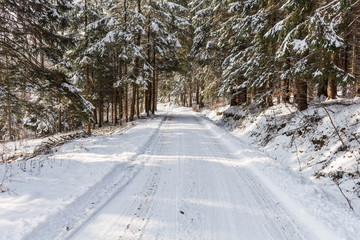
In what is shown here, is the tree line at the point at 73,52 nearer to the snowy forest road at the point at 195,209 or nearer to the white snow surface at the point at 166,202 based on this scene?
the white snow surface at the point at 166,202

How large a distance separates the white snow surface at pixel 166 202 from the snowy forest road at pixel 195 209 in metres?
0.02

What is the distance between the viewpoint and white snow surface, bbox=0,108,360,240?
2.82 meters

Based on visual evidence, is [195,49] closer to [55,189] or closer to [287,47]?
[287,47]

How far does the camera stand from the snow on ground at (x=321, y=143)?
423 cm

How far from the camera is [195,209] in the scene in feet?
11.1

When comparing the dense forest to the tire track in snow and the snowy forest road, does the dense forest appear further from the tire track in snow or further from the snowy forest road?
the tire track in snow

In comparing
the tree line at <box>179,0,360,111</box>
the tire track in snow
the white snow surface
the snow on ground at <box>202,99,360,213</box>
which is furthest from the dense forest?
the tire track in snow

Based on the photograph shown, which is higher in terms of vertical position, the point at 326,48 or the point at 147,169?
the point at 326,48

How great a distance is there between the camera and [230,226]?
298 centimetres

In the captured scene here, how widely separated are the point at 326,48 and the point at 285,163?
11.9ft

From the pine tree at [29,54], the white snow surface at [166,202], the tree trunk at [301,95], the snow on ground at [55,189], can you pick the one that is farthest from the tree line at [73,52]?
the tree trunk at [301,95]

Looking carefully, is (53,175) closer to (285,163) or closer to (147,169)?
(147,169)

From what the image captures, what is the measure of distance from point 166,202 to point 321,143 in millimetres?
5283

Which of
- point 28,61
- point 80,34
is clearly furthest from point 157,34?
point 28,61
